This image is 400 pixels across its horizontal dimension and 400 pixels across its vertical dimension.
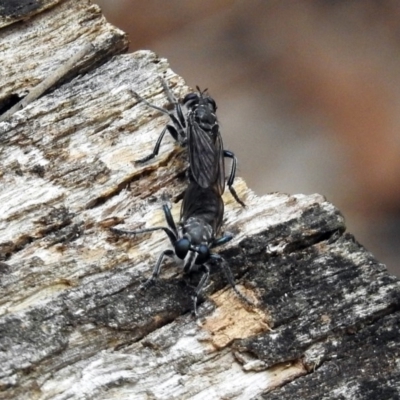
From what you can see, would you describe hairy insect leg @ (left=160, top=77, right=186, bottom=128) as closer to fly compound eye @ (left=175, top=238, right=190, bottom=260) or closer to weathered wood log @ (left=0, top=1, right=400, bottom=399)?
weathered wood log @ (left=0, top=1, right=400, bottom=399)

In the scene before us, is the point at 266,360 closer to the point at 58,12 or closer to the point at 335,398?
the point at 335,398

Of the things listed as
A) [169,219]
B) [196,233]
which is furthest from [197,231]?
[169,219]

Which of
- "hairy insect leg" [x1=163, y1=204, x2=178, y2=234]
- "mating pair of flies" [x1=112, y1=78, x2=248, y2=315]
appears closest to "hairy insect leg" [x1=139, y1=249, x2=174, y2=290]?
"mating pair of flies" [x1=112, y1=78, x2=248, y2=315]

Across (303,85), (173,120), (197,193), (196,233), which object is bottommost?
(196,233)

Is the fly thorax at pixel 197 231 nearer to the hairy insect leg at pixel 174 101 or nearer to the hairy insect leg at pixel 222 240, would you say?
the hairy insect leg at pixel 222 240

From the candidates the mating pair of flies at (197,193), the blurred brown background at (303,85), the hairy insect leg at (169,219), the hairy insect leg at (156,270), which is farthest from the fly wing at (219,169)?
the blurred brown background at (303,85)

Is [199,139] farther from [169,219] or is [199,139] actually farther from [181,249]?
[181,249]
